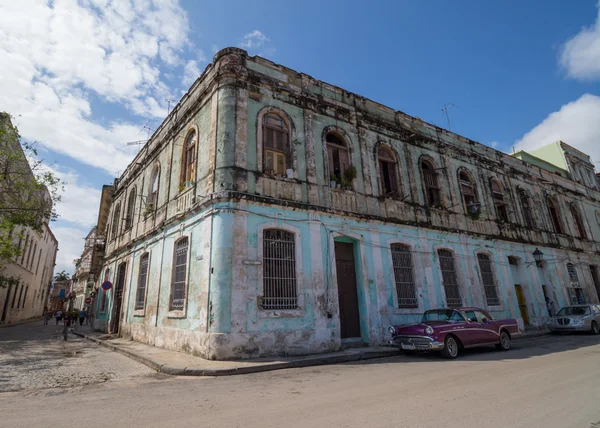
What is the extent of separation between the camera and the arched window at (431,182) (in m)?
15.6

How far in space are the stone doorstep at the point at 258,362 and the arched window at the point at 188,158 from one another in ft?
19.9

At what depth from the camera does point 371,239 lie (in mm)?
12258

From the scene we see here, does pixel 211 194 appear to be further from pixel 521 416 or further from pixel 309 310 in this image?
pixel 521 416

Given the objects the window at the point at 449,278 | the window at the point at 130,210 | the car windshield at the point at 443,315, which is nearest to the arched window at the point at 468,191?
the window at the point at 449,278

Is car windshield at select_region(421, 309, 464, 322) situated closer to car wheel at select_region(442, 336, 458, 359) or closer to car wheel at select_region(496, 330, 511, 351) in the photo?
car wheel at select_region(442, 336, 458, 359)

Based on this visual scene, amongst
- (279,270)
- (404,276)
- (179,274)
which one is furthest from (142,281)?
(404,276)

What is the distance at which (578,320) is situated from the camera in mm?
14539

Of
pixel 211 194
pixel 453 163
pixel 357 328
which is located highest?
pixel 453 163

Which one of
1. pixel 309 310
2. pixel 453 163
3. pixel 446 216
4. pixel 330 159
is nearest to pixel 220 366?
pixel 309 310

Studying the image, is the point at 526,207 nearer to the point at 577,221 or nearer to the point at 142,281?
the point at 577,221

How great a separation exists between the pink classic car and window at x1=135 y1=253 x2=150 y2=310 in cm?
1038

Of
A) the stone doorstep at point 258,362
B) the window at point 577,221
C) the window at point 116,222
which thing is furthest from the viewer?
the window at point 577,221

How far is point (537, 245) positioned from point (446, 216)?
8091mm

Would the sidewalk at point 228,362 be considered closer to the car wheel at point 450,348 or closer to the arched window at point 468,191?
the car wheel at point 450,348
